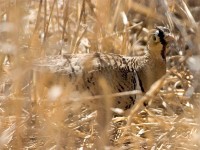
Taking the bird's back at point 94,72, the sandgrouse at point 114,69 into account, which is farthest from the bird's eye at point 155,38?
the bird's back at point 94,72

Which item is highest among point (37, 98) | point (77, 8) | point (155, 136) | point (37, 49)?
point (77, 8)

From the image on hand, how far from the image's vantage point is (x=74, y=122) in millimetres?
2811

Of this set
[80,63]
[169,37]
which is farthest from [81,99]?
[169,37]

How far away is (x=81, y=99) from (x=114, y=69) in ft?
3.08

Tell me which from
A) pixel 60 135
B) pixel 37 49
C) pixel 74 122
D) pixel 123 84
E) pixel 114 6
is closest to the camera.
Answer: pixel 60 135

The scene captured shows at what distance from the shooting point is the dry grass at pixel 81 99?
85.2 inches

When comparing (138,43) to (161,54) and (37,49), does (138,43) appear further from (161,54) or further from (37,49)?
(37,49)

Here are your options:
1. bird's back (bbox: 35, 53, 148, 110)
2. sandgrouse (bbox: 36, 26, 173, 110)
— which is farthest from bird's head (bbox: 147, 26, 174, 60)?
bird's back (bbox: 35, 53, 148, 110)

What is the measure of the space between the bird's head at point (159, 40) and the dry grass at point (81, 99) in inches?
7.5

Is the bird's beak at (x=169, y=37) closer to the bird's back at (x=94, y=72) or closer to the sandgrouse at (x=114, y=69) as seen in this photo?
the sandgrouse at (x=114, y=69)

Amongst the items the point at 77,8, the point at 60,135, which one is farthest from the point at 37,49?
the point at 77,8

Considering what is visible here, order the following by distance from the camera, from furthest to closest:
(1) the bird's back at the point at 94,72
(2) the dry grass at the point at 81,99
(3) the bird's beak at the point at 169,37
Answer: (3) the bird's beak at the point at 169,37, (1) the bird's back at the point at 94,72, (2) the dry grass at the point at 81,99

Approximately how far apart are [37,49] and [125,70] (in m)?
0.72

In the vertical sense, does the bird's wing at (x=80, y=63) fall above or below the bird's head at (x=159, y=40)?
below
